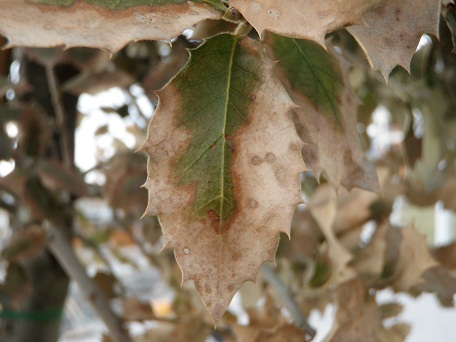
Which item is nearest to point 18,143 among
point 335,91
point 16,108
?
point 16,108

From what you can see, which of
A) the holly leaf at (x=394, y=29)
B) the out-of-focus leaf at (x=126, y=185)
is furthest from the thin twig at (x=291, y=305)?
the holly leaf at (x=394, y=29)

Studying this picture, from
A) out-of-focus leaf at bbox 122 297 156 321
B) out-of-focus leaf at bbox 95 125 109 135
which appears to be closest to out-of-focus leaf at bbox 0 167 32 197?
out-of-focus leaf at bbox 122 297 156 321

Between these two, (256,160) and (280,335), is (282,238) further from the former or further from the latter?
(256,160)

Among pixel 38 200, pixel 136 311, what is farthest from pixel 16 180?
pixel 136 311

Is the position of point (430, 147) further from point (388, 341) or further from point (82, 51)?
point (82, 51)

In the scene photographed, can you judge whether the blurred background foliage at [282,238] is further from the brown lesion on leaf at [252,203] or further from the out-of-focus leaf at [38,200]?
the brown lesion on leaf at [252,203]
